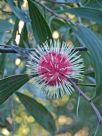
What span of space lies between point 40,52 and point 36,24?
0.85 ft

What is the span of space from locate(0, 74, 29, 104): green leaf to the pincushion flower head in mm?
45

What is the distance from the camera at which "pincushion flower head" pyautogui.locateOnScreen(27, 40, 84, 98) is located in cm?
114

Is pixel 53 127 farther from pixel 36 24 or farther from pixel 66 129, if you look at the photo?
pixel 66 129

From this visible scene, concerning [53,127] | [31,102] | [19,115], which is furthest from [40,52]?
[19,115]

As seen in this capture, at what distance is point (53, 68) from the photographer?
115cm

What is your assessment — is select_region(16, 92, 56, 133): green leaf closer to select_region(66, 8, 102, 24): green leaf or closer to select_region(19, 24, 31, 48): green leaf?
select_region(19, 24, 31, 48): green leaf

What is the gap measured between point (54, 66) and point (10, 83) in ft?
0.43

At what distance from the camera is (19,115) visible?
3.05 m

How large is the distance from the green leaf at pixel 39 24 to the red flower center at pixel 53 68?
0.23 m

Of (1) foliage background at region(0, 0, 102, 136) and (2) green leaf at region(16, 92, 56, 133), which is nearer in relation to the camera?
(1) foliage background at region(0, 0, 102, 136)

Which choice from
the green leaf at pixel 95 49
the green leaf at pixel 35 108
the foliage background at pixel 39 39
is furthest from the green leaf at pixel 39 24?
the green leaf at pixel 35 108

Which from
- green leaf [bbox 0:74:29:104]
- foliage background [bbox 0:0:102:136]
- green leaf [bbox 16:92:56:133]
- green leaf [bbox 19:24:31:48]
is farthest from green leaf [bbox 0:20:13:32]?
green leaf [bbox 16:92:56:133]

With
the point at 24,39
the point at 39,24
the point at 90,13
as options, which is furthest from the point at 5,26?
the point at 24,39

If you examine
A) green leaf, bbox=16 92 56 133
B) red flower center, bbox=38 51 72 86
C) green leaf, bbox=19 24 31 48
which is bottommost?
green leaf, bbox=16 92 56 133
